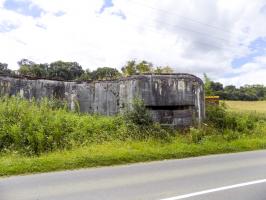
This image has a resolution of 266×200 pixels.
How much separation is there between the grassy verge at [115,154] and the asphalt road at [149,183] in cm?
66

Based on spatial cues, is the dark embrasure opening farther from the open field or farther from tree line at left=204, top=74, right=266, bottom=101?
tree line at left=204, top=74, right=266, bottom=101

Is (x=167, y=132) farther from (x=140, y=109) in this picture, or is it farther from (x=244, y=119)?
(x=244, y=119)

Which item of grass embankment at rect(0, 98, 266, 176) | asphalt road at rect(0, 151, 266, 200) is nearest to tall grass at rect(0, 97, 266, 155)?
grass embankment at rect(0, 98, 266, 176)

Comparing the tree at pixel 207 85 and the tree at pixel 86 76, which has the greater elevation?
the tree at pixel 86 76

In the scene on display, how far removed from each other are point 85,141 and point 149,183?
5.66m

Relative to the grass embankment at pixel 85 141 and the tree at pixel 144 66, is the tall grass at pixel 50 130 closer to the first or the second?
the grass embankment at pixel 85 141

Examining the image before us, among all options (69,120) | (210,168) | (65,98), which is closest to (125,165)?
(210,168)

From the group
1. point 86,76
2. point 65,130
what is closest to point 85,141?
point 65,130

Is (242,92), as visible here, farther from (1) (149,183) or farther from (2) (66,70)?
(1) (149,183)

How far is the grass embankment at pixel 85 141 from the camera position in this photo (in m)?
10.8

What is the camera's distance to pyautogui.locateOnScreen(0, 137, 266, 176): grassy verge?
10037 mm

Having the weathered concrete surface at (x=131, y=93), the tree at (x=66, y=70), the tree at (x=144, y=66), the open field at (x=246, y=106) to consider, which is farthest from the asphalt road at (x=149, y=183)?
the tree at (x=66, y=70)

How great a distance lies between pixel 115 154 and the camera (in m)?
11.6

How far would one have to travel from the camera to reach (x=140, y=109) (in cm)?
1588
